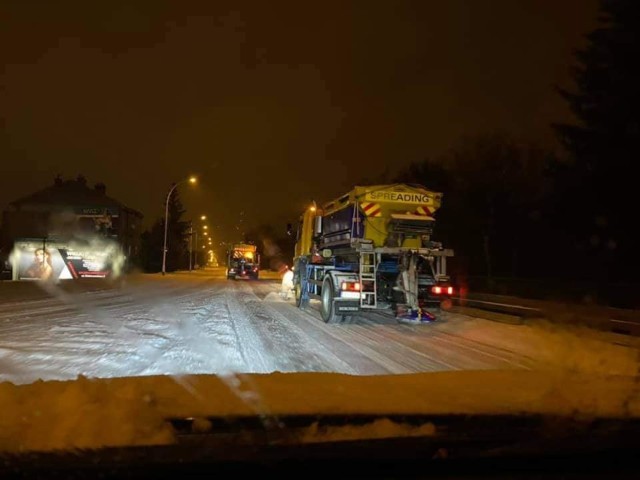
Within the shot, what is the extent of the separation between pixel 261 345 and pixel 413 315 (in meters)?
5.04

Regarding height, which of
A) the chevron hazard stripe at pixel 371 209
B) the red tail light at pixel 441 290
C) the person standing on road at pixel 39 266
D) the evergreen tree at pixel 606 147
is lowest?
the red tail light at pixel 441 290

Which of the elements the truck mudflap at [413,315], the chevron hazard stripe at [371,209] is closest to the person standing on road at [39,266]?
the chevron hazard stripe at [371,209]

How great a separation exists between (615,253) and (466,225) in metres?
19.6

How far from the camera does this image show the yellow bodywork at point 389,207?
54.5ft

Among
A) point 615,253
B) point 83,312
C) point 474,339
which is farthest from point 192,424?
point 615,253

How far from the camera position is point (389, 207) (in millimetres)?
16844

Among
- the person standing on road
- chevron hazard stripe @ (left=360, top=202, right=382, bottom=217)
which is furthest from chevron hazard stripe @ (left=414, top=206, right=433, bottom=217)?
the person standing on road

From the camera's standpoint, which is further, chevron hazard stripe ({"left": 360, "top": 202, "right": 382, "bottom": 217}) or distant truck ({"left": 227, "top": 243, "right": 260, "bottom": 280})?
distant truck ({"left": 227, "top": 243, "right": 260, "bottom": 280})

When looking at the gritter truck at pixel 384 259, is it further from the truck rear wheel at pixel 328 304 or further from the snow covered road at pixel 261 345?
the snow covered road at pixel 261 345

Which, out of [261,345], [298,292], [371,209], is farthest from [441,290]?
[298,292]

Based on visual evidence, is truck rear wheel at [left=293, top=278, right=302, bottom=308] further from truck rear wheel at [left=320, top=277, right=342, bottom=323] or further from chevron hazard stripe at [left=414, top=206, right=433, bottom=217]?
chevron hazard stripe at [left=414, top=206, right=433, bottom=217]

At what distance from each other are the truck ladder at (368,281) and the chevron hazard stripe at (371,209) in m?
1.24

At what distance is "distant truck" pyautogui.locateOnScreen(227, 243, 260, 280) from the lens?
52281 millimetres

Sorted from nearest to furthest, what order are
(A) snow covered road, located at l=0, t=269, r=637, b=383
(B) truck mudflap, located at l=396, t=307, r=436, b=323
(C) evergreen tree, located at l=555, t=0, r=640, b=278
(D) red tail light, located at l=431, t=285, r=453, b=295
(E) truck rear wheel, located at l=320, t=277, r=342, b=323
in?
(A) snow covered road, located at l=0, t=269, r=637, b=383, (B) truck mudflap, located at l=396, t=307, r=436, b=323, (D) red tail light, located at l=431, t=285, r=453, b=295, (E) truck rear wheel, located at l=320, t=277, r=342, b=323, (C) evergreen tree, located at l=555, t=0, r=640, b=278
